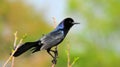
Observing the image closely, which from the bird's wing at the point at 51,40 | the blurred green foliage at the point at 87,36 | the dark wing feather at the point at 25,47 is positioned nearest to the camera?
the dark wing feather at the point at 25,47

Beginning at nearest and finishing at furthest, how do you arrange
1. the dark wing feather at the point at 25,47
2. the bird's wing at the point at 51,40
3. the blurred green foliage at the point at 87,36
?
1. the dark wing feather at the point at 25,47
2. the bird's wing at the point at 51,40
3. the blurred green foliage at the point at 87,36

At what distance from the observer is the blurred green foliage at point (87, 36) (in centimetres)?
3312

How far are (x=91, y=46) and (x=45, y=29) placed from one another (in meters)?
3.95

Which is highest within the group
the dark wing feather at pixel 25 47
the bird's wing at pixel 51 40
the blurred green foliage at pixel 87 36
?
the dark wing feather at pixel 25 47

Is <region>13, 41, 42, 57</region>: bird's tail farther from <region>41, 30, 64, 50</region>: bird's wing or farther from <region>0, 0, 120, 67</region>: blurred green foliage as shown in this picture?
<region>0, 0, 120, 67</region>: blurred green foliage

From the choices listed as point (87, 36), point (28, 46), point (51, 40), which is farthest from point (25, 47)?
point (87, 36)

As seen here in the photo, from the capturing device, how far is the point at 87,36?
33.9 metres

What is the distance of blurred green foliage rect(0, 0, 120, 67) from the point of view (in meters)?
33.1

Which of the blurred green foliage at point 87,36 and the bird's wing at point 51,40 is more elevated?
A: the bird's wing at point 51,40

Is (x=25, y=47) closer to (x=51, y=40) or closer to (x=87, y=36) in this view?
(x=51, y=40)

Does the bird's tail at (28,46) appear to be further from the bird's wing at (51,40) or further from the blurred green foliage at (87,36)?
the blurred green foliage at (87,36)

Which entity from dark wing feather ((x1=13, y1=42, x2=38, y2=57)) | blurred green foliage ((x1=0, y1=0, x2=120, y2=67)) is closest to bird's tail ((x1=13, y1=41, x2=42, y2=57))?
dark wing feather ((x1=13, y1=42, x2=38, y2=57))

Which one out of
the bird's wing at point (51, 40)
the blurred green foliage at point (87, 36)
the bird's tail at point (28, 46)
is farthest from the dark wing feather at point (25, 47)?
the blurred green foliage at point (87, 36)

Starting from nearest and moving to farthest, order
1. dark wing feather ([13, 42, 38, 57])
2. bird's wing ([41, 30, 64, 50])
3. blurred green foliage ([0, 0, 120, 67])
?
dark wing feather ([13, 42, 38, 57]), bird's wing ([41, 30, 64, 50]), blurred green foliage ([0, 0, 120, 67])
